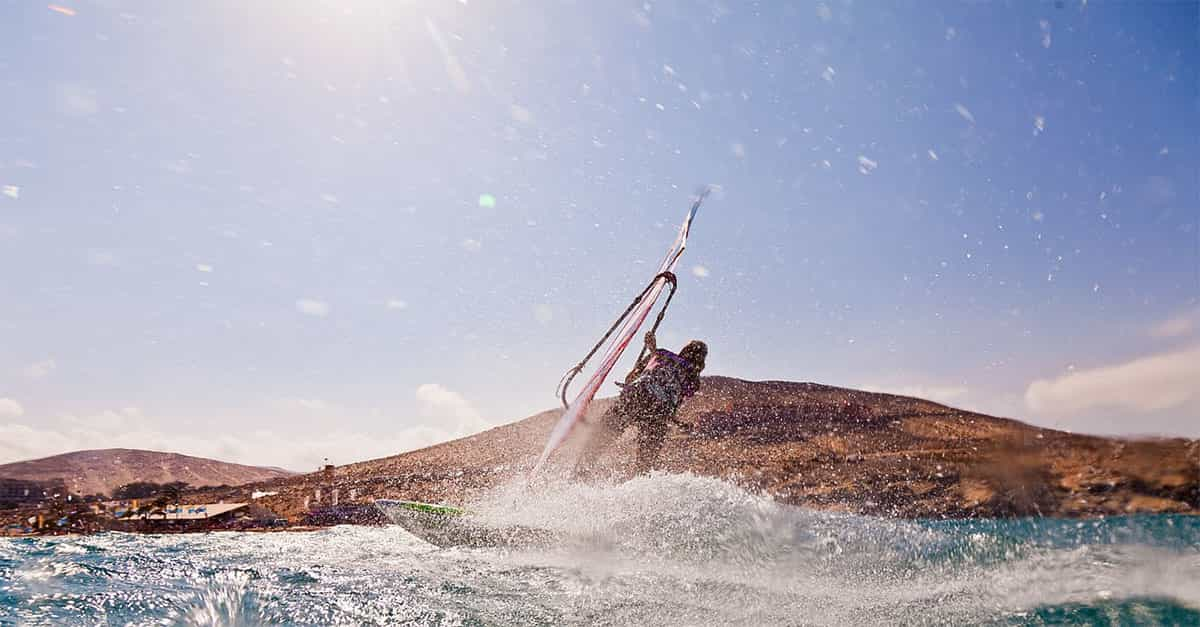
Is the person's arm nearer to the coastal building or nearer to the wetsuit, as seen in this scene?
the wetsuit

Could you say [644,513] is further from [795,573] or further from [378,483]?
[378,483]

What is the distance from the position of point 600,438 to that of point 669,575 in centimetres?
716

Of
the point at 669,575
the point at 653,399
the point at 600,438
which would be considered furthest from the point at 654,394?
the point at 669,575

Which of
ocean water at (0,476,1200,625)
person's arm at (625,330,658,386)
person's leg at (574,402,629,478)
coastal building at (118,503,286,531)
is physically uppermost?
person's arm at (625,330,658,386)

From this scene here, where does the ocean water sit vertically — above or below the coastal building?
above

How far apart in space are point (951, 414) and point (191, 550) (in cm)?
3757

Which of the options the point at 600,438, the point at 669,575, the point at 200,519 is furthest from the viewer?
the point at 200,519

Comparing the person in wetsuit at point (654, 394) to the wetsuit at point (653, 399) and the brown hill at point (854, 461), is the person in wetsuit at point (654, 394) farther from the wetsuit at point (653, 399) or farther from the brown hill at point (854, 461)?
the brown hill at point (854, 461)

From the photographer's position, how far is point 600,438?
13.8 m

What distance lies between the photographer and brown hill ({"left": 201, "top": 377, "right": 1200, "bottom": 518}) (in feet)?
16.9

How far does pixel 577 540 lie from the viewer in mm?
8828

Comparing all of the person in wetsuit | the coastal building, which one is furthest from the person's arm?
the coastal building

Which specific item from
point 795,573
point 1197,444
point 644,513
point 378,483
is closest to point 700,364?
point 644,513

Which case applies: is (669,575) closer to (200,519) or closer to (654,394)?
(654,394)
